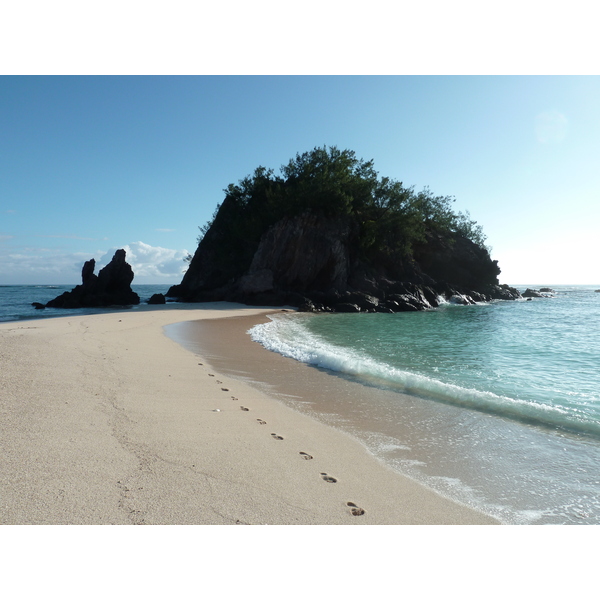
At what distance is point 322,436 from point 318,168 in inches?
1694

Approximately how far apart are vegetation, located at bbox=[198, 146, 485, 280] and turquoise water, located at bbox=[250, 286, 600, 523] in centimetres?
3046

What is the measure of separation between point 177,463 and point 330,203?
40.1 m

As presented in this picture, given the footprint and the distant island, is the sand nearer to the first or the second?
the footprint

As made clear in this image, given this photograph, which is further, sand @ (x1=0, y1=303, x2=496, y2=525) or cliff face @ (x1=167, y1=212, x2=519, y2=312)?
cliff face @ (x1=167, y1=212, x2=519, y2=312)

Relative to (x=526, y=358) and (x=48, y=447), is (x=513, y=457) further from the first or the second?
(x=526, y=358)

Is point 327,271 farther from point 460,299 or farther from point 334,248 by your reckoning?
point 460,299

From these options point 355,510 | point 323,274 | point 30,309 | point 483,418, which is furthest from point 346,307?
point 355,510

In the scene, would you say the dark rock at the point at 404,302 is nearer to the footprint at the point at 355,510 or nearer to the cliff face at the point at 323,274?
the cliff face at the point at 323,274

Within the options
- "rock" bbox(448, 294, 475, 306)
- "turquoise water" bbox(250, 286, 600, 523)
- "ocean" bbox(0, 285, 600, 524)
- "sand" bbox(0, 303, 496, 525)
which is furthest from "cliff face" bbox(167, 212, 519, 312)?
"sand" bbox(0, 303, 496, 525)

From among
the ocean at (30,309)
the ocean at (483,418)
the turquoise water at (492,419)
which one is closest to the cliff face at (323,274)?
the ocean at (30,309)

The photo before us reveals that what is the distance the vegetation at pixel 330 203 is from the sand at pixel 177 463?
3674 centimetres

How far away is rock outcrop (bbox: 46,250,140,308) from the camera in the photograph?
122ft

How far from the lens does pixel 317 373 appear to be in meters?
9.55

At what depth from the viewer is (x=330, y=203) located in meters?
41.6
